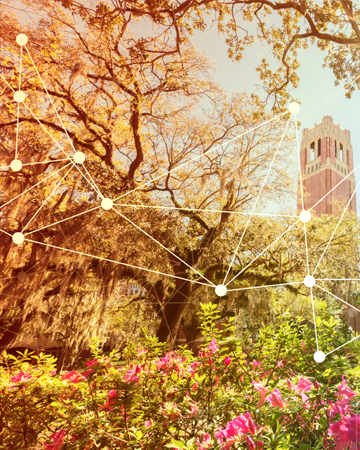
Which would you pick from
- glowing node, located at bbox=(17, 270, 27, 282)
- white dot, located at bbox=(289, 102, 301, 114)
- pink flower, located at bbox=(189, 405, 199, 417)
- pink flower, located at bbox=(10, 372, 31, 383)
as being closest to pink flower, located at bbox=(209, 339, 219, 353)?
pink flower, located at bbox=(189, 405, 199, 417)

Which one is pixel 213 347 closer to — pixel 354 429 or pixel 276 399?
pixel 276 399

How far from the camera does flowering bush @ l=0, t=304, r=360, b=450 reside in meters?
0.96

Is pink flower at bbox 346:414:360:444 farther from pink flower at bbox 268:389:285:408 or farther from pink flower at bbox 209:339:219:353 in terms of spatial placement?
pink flower at bbox 209:339:219:353

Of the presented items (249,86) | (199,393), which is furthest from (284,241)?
(199,393)

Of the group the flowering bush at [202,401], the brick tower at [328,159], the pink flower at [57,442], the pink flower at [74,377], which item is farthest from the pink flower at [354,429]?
the brick tower at [328,159]

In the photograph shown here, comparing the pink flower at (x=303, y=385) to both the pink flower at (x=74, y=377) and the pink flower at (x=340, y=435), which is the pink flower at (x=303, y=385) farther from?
the pink flower at (x=74, y=377)

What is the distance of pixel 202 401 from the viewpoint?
4.75 feet

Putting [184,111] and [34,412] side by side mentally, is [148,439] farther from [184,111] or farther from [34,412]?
[184,111]

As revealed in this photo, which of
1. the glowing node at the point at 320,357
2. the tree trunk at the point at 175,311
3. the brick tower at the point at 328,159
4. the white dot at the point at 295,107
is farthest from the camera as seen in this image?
the brick tower at the point at 328,159

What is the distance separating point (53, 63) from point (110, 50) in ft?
2.07

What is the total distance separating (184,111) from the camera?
382 centimetres

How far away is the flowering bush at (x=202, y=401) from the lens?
0.96 meters

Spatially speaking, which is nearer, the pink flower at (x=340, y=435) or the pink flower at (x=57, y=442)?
the pink flower at (x=340, y=435)

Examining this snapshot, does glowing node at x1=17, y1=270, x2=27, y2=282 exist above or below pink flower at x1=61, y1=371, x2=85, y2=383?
above
